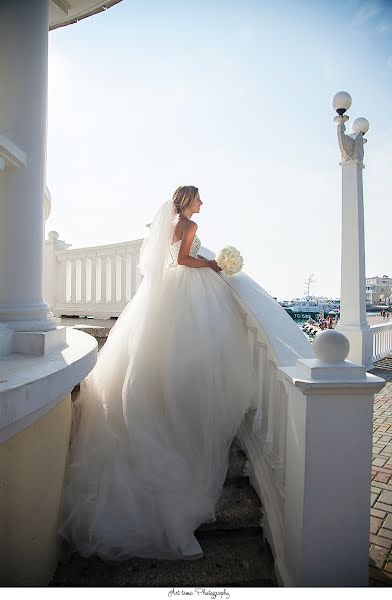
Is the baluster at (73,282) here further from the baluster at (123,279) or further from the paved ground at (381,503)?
the paved ground at (381,503)

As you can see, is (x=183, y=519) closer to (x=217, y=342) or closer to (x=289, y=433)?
(x=289, y=433)

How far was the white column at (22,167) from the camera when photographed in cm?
196

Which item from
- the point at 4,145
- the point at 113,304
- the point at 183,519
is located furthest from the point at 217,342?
the point at 113,304

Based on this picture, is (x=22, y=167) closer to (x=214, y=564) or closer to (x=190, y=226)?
(x=190, y=226)

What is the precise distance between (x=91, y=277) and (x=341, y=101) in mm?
6346

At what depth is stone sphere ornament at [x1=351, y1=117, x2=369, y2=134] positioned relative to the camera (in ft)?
24.9

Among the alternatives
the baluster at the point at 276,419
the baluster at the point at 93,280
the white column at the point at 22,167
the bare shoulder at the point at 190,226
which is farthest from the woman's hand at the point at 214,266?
the baluster at the point at 93,280

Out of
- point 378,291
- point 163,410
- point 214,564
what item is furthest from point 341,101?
point 378,291

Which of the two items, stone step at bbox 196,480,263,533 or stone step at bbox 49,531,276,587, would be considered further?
stone step at bbox 196,480,263,533

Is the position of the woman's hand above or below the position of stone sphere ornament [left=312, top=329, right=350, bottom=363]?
above

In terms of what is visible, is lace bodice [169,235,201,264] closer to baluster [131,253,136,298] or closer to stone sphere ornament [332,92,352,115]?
baluster [131,253,136,298]

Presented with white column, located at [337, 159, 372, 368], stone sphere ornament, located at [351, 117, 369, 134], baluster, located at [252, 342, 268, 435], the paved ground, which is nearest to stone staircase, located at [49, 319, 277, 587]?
baluster, located at [252, 342, 268, 435]

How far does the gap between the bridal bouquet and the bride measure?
121 millimetres

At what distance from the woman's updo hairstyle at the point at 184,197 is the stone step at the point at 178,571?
2561 millimetres
